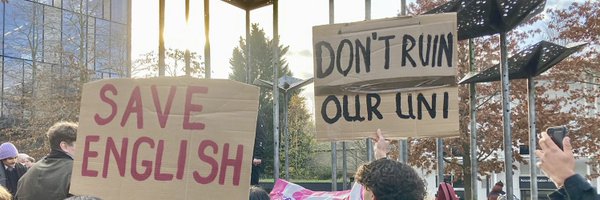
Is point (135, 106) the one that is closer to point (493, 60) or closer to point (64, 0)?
point (493, 60)

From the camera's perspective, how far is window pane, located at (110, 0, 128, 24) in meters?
29.2

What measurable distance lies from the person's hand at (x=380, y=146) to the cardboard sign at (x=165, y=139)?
904mm

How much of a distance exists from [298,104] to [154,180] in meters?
35.8

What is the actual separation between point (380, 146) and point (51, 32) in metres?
25.1

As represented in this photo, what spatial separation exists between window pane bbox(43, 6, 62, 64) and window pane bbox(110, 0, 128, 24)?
3.19 m

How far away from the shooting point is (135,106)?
3.04 meters

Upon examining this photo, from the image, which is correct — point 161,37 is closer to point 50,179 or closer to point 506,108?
point 50,179

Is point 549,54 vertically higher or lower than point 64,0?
lower

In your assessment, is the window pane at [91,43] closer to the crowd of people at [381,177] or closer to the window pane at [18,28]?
the window pane at [18,28]

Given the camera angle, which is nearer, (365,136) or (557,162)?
(557,162)

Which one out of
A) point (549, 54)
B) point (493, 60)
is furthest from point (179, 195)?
point (493, 60)

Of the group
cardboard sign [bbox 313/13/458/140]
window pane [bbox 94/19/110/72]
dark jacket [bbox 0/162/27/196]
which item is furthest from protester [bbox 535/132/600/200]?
window pane [bbox 94/19/110/72]

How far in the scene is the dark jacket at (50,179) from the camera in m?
3.76

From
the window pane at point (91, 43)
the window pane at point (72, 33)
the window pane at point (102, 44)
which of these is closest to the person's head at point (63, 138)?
the window pane at point (91, 43)
